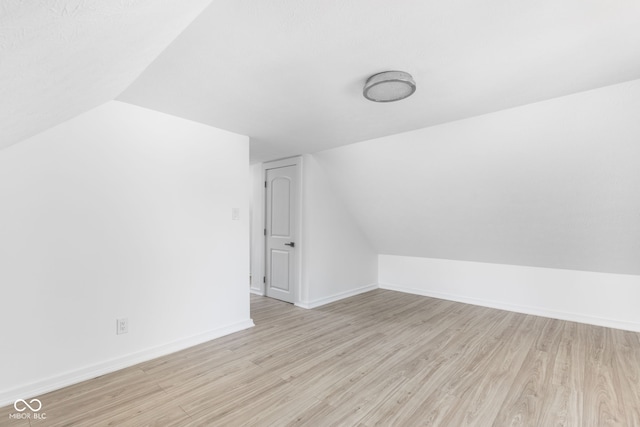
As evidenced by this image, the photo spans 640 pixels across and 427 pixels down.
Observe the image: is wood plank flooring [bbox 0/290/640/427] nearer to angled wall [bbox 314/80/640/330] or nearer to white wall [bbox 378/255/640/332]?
white wall [bbox 378/255/640/332]

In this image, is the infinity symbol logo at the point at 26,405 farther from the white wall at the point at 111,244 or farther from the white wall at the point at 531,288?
the white wall at the point at 531,288

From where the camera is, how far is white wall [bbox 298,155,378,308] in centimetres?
418

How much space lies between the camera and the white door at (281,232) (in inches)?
171

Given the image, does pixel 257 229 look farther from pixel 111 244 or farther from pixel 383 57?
pixel 383 57

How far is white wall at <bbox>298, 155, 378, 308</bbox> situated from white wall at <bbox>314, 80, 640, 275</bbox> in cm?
25

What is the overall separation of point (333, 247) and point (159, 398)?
2.96 meters

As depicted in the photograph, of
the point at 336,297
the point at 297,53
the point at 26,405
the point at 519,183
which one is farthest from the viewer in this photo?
the point at 336,297

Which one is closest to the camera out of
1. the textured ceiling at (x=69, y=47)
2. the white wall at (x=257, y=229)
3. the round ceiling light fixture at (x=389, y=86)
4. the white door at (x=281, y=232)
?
the textured ceiling at (x=69, y=47)

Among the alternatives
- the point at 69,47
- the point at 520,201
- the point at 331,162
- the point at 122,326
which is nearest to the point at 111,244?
the point at 122,326

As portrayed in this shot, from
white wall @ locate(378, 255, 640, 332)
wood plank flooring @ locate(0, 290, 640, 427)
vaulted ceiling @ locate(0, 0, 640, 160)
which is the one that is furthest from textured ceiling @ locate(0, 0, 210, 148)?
white wall @ locate(378, 255, 640, 332)

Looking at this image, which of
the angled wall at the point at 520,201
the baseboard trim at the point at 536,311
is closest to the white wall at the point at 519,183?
the angled wall at the point at 520,201

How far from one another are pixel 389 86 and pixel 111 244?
249cm

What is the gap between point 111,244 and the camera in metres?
2.40

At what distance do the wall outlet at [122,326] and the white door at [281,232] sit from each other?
2.23 meters
